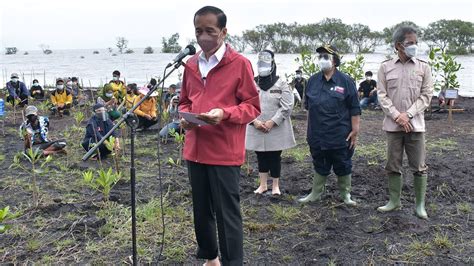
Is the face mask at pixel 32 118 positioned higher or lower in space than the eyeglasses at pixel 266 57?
lower

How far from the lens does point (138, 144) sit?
7.98 meters

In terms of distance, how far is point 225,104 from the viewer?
261cm

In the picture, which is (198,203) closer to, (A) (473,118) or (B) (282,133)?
(B) (282,133)

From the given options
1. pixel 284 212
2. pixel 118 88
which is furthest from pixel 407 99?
pixel 118 88

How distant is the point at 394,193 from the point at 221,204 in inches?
85.8

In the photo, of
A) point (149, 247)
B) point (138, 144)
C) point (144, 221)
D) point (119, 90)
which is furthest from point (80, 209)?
point (119, 90)

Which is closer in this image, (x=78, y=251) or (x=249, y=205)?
(x=78, y=251)

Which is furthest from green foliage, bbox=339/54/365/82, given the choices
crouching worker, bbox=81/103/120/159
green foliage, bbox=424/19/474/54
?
green foliage, bbox=424/19/474/54

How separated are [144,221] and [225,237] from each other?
58.4 inches

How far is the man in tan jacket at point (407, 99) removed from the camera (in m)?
3.86

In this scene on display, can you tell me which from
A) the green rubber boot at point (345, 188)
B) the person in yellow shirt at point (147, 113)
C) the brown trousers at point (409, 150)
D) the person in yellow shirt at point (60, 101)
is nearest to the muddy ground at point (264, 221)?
the green rubber boot at point (345, 188)

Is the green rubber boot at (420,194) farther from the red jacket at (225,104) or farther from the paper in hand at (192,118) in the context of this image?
the paper in hand at (192,118)

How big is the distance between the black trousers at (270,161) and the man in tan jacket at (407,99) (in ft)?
3.74

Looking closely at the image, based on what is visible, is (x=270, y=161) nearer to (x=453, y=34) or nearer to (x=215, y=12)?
(x=215, y=12)
